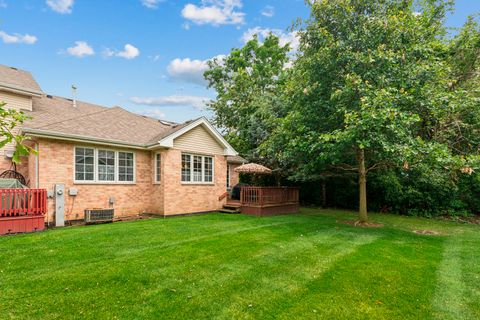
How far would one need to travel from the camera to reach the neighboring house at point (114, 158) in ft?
32.2

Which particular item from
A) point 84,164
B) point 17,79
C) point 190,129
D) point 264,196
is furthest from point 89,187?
point 264,196

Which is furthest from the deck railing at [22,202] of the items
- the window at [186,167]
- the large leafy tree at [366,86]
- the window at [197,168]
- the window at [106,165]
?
the large leafy tree at [366,86]

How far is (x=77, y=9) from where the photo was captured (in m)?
14.0

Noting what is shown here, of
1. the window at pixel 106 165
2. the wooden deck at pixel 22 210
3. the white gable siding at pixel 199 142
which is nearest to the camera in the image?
the wooden deck at pixel 22 210

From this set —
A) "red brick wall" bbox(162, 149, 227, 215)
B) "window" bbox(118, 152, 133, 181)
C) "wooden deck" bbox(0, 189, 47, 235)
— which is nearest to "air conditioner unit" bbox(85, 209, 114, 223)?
A: "wooden deck" bbox(0, 189, 47, 235)

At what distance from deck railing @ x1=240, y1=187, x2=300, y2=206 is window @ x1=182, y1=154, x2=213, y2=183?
79.8 inches

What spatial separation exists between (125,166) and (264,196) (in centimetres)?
664

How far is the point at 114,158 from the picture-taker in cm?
1140

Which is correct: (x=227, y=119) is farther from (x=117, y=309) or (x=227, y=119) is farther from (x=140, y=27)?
(x=117, y=309)

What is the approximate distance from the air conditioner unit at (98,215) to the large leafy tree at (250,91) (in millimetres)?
8630

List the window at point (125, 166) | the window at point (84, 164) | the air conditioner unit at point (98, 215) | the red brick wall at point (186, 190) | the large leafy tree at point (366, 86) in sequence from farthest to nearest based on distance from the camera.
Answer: the red brick wall at point (186, 190)
the window at point (125, 166)
the window at point (84, 164)
the air conditioner unit at point (98, 215)
the large leafy tree at point (366, 86)

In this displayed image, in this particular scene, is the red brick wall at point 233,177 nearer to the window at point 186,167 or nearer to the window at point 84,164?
the window at point 186,167

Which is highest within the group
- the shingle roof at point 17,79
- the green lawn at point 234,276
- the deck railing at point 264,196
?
the shingle roof at point 17,79

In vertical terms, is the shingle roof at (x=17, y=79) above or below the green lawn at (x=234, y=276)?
above
